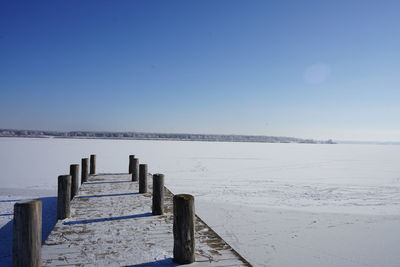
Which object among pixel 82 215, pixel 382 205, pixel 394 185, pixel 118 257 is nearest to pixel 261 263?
pixel 118 257

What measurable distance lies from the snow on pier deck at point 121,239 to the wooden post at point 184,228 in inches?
6.9

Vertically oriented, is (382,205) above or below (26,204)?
below

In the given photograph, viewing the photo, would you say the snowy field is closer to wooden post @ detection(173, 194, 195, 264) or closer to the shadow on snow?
the shadow on snow

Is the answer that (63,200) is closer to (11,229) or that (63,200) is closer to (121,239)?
(121,239)

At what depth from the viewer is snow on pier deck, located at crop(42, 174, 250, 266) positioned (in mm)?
3824

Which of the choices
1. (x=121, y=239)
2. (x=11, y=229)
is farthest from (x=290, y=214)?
(x=11, y=229)

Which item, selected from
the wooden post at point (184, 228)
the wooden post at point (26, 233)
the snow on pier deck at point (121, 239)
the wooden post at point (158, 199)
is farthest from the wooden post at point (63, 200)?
the wooden post at point (184, 228)

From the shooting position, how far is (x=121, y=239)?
15.1ft

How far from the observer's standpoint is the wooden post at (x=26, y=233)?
3.04 metres

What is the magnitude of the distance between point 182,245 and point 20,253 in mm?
1914

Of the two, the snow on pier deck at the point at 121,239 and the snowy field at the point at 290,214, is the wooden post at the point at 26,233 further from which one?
the snowy field at the point at 290,214

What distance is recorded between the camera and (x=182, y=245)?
3701mm

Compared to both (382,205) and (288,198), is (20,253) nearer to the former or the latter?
(288,198)

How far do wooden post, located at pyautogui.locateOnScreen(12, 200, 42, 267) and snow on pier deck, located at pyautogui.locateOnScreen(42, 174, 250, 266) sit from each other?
22.3 inches
